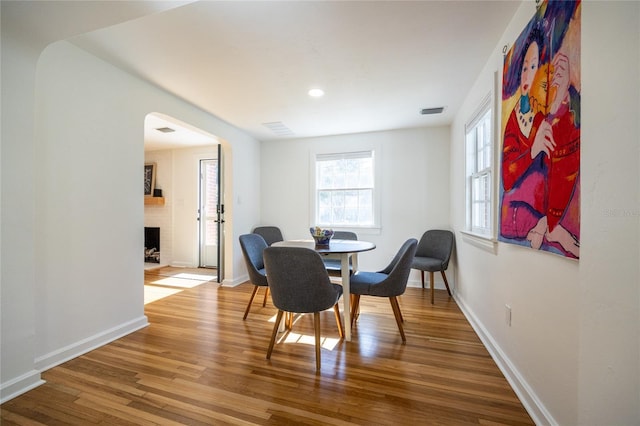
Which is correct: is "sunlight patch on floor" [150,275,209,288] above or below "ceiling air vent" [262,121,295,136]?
below

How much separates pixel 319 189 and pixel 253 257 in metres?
2.10

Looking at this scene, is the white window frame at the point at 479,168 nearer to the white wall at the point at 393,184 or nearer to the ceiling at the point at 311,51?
the ceiling at the point at 311,51

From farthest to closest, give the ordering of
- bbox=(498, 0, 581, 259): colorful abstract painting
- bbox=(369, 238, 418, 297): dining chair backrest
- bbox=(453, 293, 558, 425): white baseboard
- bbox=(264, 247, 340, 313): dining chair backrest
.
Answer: bbox=(369, 238, 418, 297): dining chair backrest, bbox=(264, 247, 340, 313): dining chair backrest, bbox=(453, 293, 558, 425): white baseboard, bbox=(498, 0, 581, 259): colorful abstract painting

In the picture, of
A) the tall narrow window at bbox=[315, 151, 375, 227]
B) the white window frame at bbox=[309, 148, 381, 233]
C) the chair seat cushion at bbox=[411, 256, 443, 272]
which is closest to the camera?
the chair seat cushion at bbox=[411, 256, 443, 272]

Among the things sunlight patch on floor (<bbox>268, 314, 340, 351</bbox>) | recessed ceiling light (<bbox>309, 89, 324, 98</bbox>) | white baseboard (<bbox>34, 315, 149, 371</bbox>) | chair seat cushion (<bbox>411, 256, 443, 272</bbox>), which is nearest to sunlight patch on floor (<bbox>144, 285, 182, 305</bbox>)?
white baseboard (<bbox>34, 315, 149, 371</bbox>)

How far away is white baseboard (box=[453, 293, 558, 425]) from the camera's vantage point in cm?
139

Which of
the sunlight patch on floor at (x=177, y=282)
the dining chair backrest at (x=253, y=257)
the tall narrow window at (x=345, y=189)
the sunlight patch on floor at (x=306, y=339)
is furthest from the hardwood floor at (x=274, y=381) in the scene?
the tall narrow window at (x=345, y=189)

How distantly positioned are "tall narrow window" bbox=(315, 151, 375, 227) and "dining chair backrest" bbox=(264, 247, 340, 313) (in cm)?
261

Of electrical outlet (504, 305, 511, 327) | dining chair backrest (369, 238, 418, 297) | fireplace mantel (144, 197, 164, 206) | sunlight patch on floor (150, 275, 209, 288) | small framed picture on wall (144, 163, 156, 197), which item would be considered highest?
small framed picture on wall (144, 163, 156, 197)

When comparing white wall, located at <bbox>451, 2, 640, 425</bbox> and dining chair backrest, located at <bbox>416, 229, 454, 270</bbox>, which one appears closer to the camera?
white wall, located at <bbox>451, 2, 640, 425</bbox>

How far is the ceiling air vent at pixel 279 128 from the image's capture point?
4.00 meters

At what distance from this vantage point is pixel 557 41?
49.6 inches

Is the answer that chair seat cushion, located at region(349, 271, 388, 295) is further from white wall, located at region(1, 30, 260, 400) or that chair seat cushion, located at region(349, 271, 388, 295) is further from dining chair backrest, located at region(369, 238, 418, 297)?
white wall, located at region(1, 30, 260, 400)

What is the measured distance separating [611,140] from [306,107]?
292cm
